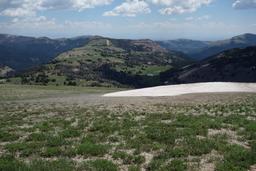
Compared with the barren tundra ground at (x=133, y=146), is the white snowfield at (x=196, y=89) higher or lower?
lower

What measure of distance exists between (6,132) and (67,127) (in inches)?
160

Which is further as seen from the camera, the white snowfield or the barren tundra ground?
the white snowfield

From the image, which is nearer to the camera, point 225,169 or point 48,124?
point 225,169

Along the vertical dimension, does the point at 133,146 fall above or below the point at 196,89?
above

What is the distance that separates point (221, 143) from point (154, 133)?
4162mm

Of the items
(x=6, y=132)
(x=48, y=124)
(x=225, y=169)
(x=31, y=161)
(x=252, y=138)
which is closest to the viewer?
(x=225, y=169)

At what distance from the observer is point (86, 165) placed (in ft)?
47.9

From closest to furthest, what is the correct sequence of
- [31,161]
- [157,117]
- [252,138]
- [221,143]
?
[31,161] → [221,143] → [252,138] → [157,117]

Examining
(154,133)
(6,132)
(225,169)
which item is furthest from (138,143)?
(6,132)

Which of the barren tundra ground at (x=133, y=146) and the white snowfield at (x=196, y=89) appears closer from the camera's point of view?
the barren tundra ground at (x=133, y=146)

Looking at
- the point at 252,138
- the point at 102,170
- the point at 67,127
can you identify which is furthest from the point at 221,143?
the point at 67,127

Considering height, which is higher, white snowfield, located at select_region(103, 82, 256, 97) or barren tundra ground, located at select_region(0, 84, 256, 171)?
barren tundra ground, located at select_region(0, 84, 256, 171)

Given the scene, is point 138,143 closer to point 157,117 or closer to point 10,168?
point 10,168

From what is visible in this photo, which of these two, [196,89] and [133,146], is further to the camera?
[196,89]
